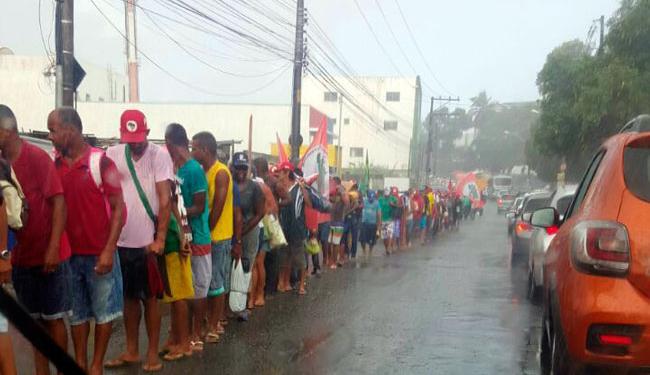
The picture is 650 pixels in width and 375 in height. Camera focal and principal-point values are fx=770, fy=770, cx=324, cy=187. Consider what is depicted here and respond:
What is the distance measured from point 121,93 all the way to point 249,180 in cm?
4797

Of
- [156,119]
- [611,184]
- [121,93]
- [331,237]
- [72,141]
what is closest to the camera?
[611,184]

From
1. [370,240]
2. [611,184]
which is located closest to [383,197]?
[370,240]

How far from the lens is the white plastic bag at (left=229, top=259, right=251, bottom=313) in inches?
304

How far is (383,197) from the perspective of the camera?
19500 millimetres

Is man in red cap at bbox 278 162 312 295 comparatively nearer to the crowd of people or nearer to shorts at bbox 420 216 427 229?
the crowd of people

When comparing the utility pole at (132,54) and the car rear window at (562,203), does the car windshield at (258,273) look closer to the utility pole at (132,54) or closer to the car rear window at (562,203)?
the car rear window at (562,203)

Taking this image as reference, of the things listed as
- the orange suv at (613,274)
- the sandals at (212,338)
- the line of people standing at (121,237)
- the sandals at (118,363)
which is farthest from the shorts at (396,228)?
the orange suv at (613,274)

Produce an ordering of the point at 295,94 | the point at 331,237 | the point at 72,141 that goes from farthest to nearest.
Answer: the point at 295,94, the point at 331,237, the point at 72,141

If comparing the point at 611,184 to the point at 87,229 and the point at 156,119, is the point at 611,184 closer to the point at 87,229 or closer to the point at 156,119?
the point at 87,229

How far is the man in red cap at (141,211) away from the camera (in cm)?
570

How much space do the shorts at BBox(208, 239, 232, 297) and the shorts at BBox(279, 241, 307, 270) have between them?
11.3 ft

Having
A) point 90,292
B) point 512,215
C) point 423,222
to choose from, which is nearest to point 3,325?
point 90,292

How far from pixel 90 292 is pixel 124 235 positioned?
2.11ft

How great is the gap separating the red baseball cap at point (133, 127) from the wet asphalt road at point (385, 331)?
1769 mm
